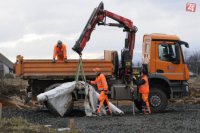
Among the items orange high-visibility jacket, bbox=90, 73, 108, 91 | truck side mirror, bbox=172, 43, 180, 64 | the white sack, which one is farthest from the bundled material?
truck side mirror, bbox=172, 43, 180, 64

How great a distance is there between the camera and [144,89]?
18312mm

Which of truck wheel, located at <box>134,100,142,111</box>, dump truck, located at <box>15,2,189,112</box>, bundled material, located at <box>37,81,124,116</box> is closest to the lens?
bundled material, located at <box>37,81,124,116</box>

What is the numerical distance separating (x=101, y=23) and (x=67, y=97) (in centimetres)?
353

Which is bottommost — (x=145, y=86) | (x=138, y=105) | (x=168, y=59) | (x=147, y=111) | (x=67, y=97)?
(x=147, y=111)

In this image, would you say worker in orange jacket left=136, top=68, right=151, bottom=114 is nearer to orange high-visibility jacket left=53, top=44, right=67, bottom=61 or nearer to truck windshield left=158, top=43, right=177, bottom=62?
truck windshield left=158, top=43, right=177, bottom=62

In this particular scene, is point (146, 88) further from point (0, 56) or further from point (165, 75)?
point (0, 56)

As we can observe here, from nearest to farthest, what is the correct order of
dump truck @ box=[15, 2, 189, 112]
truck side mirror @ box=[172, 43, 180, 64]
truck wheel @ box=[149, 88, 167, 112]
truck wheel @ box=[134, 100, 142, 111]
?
1. dump truck @ box=[15, 2, 189, 112]
2. truck wheel @ box=[149, 88, 167, 112]
3. truck side mirror @ box=[172, 43, 180, 64]
4. truck wheel @ box=[134, 100, 142, 111]

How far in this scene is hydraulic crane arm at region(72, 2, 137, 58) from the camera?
61.8 feet

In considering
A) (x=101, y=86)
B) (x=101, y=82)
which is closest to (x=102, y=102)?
(x=101, y=86)

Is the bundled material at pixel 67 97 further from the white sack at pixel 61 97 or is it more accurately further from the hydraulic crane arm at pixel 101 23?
the hydraulic crane arm at pixel 101 23

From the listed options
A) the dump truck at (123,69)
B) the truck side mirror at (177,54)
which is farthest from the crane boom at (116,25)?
the truck side mirror at (177,54)

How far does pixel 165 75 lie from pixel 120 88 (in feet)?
6.61

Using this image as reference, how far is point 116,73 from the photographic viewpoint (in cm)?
1928

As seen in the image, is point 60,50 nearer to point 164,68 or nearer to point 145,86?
point 145,86
